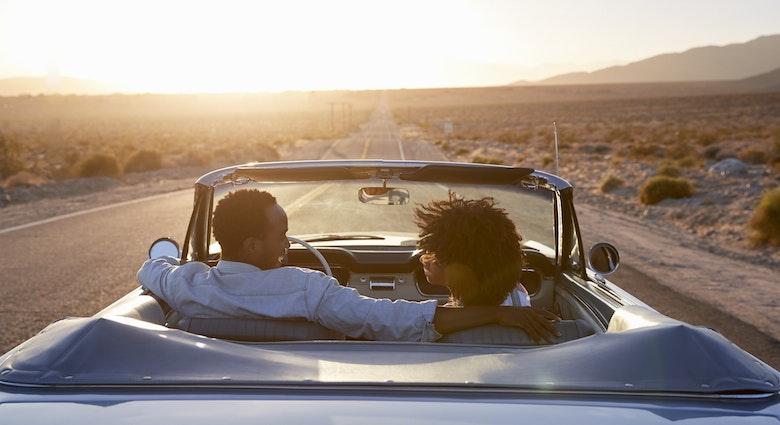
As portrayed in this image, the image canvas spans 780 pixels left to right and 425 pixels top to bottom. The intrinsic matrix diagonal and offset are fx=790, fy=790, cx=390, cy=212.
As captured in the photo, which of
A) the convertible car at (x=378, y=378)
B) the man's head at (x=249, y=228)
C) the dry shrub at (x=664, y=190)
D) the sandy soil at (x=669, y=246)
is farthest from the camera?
the dry shrub at (x=664, y=190)

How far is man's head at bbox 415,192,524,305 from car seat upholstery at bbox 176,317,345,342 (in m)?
0.54

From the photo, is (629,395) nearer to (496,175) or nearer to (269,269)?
(269,269)

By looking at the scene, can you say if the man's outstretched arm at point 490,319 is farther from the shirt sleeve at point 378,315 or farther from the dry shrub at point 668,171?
the dry shrub at point 668,171

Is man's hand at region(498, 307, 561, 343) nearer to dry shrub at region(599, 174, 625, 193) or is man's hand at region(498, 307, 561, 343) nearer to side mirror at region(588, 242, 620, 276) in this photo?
side mirror at region(588, 242, 620, 276)

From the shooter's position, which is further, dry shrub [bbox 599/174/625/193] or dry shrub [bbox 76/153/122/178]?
dry shrub [bbox 76/153/122/178]

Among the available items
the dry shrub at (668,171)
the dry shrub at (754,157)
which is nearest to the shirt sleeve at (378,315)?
the dry shrub at (668,171)

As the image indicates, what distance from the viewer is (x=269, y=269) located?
2.92 meters

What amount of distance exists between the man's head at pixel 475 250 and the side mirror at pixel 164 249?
1702 mm

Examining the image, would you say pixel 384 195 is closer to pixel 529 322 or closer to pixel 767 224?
pixel 529 322

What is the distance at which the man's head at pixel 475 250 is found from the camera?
2.86m

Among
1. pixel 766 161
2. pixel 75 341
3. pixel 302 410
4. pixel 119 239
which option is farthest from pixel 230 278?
pixel 766 161

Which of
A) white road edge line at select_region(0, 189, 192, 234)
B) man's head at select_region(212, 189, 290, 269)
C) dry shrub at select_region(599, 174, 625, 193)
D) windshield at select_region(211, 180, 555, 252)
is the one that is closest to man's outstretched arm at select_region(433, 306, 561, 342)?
man's head at select_region(212, 189, 290, 269)

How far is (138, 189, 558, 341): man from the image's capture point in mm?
2750

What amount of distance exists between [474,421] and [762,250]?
45.6ft
